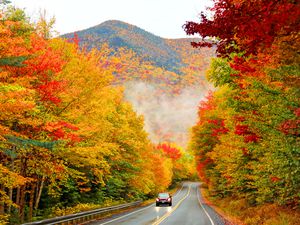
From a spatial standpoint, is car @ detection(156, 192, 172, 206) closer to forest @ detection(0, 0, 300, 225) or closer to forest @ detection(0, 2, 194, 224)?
forest @ detection(0, 0, 300, 225)

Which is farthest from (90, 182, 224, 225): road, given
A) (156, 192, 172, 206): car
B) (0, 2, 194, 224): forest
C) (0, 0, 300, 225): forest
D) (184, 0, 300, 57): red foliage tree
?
(184, 0, 300, 57): red foliage tree

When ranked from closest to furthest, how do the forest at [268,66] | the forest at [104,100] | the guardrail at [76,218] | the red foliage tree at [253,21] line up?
1. the red foliage tree at [253,21]
2. the forest at [268,66]
3. the forest at [104,100]
4. the guardrail at [76,218]

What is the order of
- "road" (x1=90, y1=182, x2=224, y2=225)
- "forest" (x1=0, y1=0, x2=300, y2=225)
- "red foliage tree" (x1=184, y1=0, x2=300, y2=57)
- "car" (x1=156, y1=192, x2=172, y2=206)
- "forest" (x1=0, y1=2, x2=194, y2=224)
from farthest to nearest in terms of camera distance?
"car" (x1=156, y1=192, x2=172, y2=206), "road" (x1=90, y1=182, x2=224, y2=225), "forest" (x1=0, y1=2, x2=194, y2=224), "forest" (x1=0, y1=0, x2=300, y2=225), "red foliage tree" (x1=184, y1=0, x2=300, y2=57)

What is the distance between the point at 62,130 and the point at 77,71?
4.68 m

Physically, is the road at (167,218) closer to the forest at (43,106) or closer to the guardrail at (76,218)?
the guardrail at (76,218)

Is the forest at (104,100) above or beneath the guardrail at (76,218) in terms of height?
above

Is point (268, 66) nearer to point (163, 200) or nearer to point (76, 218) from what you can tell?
point (76, 218)

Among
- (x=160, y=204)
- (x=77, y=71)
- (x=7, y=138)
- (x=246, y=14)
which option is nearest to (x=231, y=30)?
(x=246, y=14)

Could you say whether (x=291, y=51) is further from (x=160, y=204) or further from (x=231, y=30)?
(x=160, y=204)

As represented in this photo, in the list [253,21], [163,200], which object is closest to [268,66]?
[253,21]

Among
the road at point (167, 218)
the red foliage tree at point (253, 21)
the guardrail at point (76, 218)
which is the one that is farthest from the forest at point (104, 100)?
the road at point (167, 218)

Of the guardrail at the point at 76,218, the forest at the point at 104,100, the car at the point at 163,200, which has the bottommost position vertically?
the car at the point at 163,200

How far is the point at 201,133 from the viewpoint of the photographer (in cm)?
4409

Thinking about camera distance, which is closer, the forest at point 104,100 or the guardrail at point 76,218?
the forest at point 104,100
